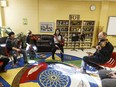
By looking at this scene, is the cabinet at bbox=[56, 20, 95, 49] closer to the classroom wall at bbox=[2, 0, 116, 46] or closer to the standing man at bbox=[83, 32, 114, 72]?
the classroom wall at bbox=[2, 0, 116, 46]

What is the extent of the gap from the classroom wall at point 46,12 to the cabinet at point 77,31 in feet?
0.90

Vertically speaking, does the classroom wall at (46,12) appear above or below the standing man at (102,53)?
above

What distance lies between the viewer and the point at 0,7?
6633 millimetres

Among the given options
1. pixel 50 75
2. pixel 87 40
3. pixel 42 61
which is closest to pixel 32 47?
pixel 42 61

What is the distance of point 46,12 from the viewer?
7.09 m

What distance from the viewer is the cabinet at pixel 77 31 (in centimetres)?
727

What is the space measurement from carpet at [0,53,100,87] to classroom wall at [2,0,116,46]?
262cm

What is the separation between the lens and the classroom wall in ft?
22.6

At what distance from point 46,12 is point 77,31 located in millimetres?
1985

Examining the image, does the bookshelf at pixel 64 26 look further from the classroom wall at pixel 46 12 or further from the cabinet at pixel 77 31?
the classroom wall at pixel 46 12

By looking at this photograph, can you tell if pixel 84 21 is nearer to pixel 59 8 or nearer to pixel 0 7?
pixel 59 8

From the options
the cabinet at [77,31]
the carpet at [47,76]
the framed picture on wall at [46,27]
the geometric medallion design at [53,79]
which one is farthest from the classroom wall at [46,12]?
the geometric medallion design at [53,79]

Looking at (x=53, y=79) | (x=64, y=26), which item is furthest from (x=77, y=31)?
(x=53, y=79)

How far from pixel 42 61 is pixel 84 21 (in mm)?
3480
